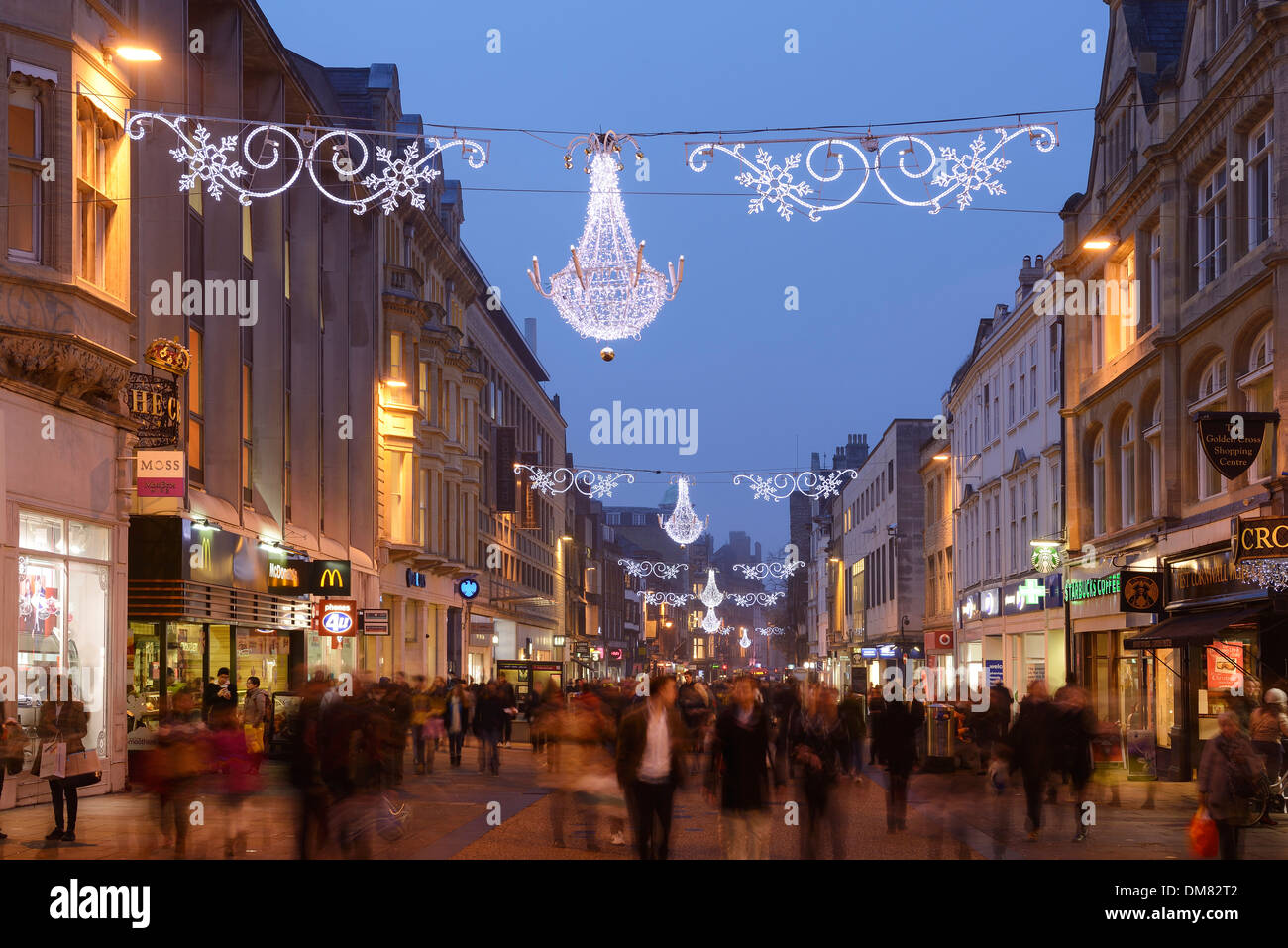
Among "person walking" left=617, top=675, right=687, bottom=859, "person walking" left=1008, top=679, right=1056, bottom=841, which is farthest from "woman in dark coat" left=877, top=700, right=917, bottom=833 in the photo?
"person walking" left=617, top=675, right=687, bottom=859

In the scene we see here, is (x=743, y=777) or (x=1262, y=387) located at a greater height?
(x=1262, y=387)

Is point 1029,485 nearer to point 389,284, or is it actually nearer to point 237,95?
point 389,284

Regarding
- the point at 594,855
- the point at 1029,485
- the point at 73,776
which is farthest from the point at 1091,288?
the point at 73,776

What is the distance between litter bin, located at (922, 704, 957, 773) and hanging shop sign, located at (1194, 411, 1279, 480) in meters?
9.23

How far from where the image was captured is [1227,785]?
1383cm

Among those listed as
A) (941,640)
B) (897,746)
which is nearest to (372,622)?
(941,640)

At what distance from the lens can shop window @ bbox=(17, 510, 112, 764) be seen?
21.1 m

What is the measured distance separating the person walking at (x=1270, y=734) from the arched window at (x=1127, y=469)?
11.9 m

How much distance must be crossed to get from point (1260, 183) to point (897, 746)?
41.9ft

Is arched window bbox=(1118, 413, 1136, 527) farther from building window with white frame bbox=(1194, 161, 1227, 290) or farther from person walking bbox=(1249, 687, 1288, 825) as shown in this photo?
person walking bbox=(1249, 687, 1288, 825)

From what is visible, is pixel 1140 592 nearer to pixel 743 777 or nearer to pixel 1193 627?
pixel 1193 627

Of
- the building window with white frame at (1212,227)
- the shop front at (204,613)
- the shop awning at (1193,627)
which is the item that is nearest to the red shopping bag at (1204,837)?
the shop awning at (1193,627)

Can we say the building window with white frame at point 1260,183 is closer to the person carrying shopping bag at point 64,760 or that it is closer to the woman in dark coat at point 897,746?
the woman in dark coat at point 897,746

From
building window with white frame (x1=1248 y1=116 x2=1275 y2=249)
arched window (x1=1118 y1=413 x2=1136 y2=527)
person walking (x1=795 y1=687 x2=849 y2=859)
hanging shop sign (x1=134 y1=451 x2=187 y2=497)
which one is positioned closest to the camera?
person walking (x1=795 y1=687 x2=849 y2=859)
